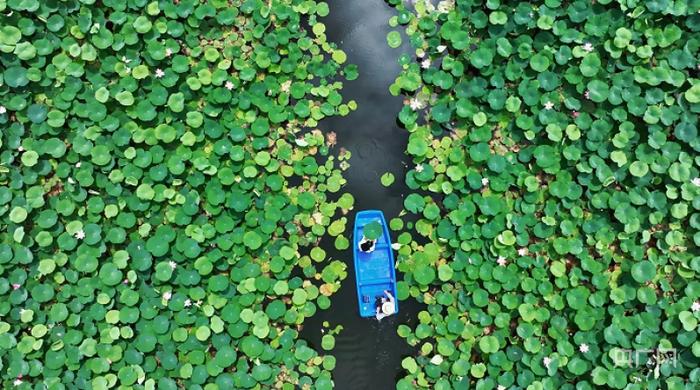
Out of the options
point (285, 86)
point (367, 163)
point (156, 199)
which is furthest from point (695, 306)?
point (156, 199)

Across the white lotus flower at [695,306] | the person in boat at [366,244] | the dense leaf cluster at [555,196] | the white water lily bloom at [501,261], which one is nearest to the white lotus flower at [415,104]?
the dense leaf cluster at [555,196]

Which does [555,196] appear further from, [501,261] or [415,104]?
[415,104]

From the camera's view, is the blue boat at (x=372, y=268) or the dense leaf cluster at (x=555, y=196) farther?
the blue boat at (x=372, y=268)

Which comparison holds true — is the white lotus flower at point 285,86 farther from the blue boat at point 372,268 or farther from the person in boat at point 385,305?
the person in boat at point 385,305

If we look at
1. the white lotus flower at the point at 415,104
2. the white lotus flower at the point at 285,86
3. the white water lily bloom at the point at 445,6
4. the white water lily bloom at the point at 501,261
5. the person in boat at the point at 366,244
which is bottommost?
the white water lily bloom at the point at 501,261

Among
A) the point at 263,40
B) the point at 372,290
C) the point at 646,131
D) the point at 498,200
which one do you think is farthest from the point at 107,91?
the point at 646,131

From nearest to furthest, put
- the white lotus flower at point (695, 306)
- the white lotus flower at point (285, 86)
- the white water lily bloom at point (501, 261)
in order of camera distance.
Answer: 1. the white lotus flower at point (695, 306)
2. the white water lily bloom at point (501, 261)
3. the white lotus flower at point (285, 86)
